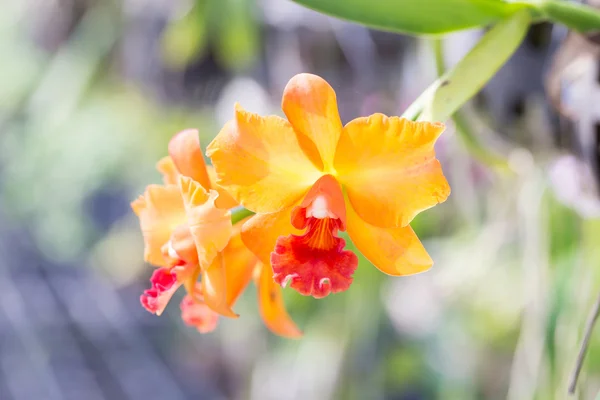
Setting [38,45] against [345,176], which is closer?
[345,176]

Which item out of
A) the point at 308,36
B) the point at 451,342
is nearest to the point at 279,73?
the point at 308,36

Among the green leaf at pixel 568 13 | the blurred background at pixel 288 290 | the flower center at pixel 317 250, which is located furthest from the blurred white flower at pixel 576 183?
the flower center at pixel 317 250

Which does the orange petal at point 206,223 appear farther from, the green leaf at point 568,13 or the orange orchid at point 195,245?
the green leaf at point 568,13

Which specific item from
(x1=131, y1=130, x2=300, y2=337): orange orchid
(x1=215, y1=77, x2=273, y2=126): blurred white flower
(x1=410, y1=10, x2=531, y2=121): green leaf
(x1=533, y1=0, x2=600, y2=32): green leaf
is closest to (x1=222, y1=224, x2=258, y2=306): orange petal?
(x1=131, y1=130, x2=300, y2=337): orange orchid

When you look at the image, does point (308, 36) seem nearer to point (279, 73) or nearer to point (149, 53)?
point (279, 73)

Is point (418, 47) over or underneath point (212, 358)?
over

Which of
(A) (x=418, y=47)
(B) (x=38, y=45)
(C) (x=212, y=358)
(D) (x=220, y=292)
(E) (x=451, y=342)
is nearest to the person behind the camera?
(D) (x=220, y=292)
